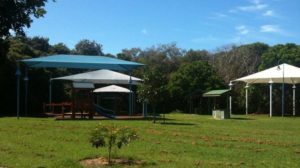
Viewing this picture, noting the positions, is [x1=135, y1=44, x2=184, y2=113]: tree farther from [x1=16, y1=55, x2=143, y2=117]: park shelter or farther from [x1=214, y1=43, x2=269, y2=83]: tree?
[x1=214, y1=43, x2=269, y2=83]: tree

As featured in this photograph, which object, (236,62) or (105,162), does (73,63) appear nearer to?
(105,162)

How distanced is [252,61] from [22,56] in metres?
33.8

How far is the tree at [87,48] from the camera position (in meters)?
91.0

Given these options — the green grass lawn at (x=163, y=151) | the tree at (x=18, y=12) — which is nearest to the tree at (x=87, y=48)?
the green grass lawn at (x=163, y=151)

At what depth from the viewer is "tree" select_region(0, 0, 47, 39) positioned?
8.05 meters

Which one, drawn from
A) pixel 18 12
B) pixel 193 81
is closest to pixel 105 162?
pixel 18 12

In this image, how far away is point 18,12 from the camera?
819 cm

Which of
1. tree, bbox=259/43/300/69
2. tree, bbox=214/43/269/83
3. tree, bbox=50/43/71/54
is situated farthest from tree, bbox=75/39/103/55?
tree, bbox=259/43/300/69

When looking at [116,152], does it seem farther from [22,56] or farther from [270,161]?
[22,56]

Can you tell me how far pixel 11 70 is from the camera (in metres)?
41.6

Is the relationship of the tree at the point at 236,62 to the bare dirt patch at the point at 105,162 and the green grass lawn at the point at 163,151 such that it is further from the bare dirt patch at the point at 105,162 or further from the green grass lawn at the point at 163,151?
the bare dirt patch at the point at 105,162

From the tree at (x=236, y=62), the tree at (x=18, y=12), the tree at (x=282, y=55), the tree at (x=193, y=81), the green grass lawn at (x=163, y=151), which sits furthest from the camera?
the tree at (x=236, y=62)

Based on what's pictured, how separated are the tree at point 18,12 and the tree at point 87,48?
82468 mm

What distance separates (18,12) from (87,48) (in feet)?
276
